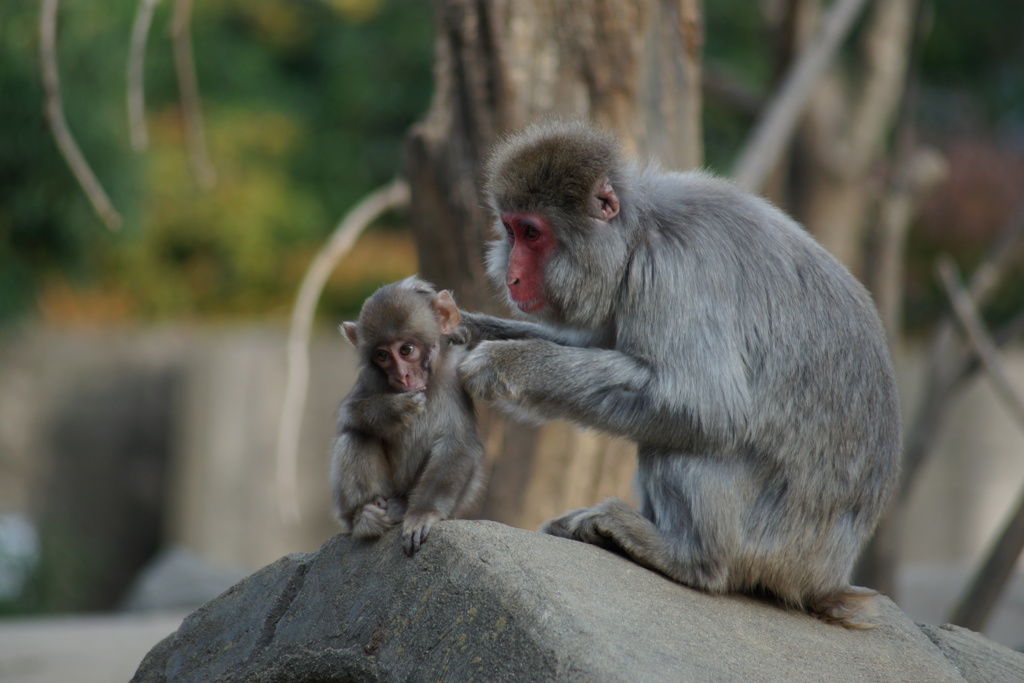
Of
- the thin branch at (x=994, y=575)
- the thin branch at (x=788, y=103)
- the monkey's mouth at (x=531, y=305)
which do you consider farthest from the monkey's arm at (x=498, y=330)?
the thin branch at (x=994, y=575)

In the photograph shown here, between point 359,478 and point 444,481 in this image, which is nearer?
point 444,481

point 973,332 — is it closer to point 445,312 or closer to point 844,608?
point 844,608

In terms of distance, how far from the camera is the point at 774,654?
151 inches

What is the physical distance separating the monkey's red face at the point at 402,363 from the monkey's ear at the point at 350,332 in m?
0.16

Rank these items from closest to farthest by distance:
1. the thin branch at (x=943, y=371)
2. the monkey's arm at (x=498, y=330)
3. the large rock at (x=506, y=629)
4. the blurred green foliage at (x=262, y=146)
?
the large rock at (x=506, y=629), the monkey's arm at (x=498, y=330), the thin branch at (x=943, y=371), the blurred green foliage at (x=262, y=146)

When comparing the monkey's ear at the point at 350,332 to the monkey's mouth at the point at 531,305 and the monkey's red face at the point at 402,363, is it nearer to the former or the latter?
the monkey's red face at the point at 402,363

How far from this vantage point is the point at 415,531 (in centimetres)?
386

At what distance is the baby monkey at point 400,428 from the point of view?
4.05 m

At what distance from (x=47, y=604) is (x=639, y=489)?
32.7 feet

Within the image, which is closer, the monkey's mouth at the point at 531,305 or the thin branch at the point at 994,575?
the monkey's mouth at the point at 531,305

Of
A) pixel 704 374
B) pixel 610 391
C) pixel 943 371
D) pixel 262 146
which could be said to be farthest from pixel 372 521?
pixel 262 146

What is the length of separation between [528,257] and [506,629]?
4.87 ft

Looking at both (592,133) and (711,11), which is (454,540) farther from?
(711,11)

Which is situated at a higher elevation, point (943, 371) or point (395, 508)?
point (943, 371)
